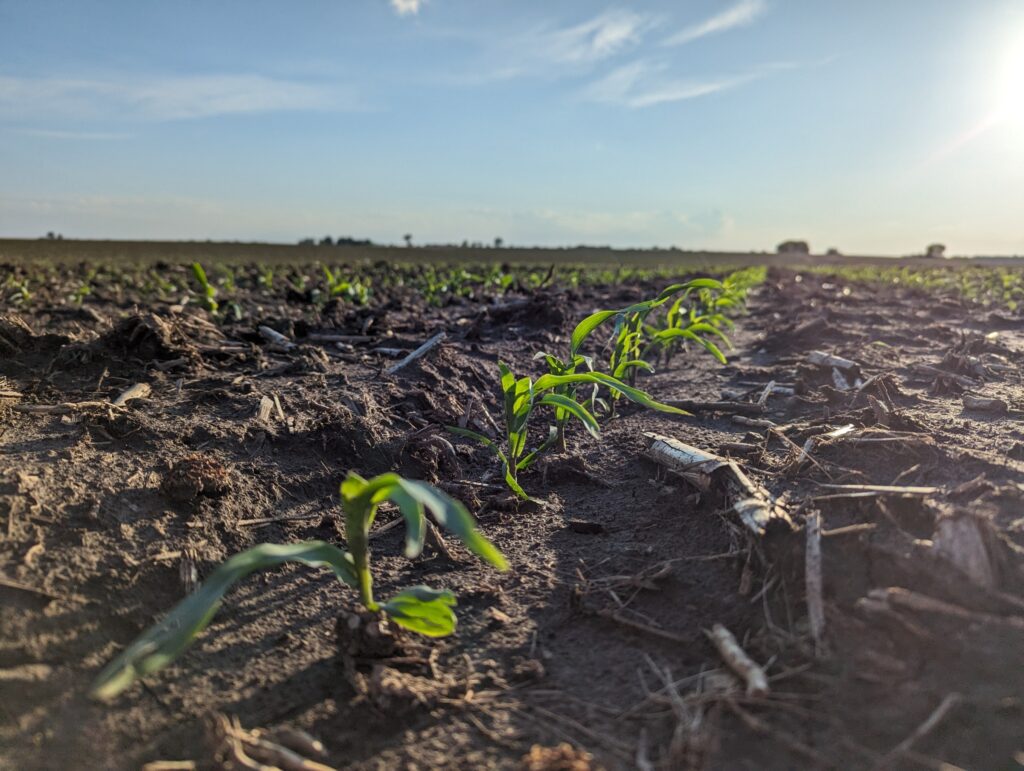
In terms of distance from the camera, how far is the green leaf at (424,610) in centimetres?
164

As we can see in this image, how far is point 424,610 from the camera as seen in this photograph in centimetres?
163

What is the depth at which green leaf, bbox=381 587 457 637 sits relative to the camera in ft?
5.37

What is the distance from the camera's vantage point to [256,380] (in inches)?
134

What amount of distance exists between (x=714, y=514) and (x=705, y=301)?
5105mm

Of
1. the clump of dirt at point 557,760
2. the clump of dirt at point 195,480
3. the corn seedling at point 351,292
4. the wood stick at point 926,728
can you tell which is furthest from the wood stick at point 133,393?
the corn seedling at point 351,292

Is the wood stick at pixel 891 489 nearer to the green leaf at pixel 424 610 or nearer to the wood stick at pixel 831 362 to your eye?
the green leaf at pixel 424 610

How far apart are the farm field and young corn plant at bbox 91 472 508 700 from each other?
0.09 m

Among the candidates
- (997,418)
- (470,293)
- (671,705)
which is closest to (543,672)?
(671,705)

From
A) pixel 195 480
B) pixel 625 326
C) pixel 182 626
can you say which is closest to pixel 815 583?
pixel 182 626

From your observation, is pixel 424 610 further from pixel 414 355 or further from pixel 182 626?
pixel 414 355

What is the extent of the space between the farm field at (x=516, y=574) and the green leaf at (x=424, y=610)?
6 centimetres

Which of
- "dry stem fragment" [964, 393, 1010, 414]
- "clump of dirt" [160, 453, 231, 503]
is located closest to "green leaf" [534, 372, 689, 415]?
"clump of dirt" [160, 453, 231, 503]

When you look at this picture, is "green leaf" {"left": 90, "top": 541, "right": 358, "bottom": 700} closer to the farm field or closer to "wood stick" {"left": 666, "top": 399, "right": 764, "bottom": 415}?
the farm field

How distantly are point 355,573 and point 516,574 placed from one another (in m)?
0.63
